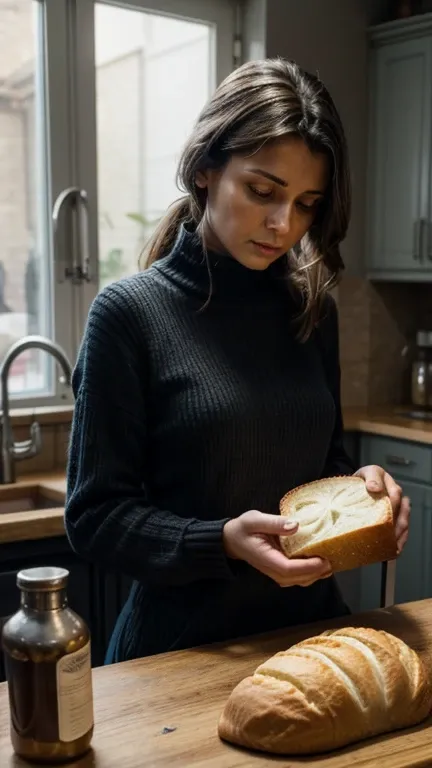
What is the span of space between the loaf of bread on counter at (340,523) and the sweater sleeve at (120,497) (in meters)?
0.12

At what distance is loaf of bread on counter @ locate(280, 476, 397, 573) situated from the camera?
1.13 m

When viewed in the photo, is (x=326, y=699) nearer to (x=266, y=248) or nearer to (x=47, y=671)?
(x=47, y=671)

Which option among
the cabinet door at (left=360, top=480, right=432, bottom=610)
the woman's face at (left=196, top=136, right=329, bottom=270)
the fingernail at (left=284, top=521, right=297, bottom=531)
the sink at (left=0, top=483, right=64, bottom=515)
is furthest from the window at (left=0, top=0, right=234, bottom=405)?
the fingernail at (left=284, top=521, right=297, bottom=531)

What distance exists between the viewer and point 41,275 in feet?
9.14

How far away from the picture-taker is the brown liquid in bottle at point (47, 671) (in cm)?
85

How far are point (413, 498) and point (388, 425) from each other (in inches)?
9.7

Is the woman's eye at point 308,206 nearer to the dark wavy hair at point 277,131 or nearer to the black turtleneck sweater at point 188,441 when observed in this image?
the dark wavy hair at point 277,131

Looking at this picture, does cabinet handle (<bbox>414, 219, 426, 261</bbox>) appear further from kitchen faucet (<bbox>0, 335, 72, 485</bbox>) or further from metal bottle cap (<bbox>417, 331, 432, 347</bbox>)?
kitchen faucet (<bbox>0, 335, 72, 485</bbox>)

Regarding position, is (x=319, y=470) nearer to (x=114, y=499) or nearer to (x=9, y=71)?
(x=114, y=499)

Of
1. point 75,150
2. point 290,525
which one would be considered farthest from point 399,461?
point 290,525

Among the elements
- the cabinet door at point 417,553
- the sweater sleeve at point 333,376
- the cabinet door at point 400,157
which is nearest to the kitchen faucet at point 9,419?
the sweater sleeve at point 333,376

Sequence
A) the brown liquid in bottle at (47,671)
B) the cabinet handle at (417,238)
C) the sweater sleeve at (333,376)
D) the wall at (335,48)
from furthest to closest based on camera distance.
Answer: the cabinet handle at (417,238) → the wall at (335,48) → the sweater sleeve at (333,376) → the brown liquid in bottle at (47,671)

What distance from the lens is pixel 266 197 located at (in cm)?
120

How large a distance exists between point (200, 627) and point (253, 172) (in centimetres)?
60
